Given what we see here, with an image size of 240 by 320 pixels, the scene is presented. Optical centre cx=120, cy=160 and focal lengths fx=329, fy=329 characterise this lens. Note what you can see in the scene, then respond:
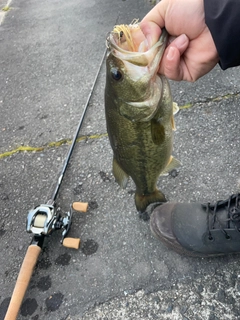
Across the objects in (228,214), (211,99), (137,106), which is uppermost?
(137,106)

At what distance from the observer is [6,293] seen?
7.06 ft

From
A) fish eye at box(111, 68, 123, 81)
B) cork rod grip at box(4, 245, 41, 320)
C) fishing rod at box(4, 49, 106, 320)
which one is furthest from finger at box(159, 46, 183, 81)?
cork rod grip at box(4, 245, 41, 320)

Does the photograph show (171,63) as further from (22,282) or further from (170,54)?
(22,282)

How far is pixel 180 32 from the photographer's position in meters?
1.66

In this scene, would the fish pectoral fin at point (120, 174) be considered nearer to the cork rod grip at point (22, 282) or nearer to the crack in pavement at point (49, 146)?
the cork rod grip at point (22, 282)

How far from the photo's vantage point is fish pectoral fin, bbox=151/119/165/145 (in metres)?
1.75

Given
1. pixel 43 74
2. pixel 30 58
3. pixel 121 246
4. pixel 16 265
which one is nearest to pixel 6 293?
pixel 16 265

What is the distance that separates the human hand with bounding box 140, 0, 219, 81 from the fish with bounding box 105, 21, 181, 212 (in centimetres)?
4

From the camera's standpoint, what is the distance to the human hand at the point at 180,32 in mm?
1555

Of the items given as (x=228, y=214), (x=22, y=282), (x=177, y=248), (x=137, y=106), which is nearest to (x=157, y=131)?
(x=137, y=106)

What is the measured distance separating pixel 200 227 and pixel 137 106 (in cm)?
89

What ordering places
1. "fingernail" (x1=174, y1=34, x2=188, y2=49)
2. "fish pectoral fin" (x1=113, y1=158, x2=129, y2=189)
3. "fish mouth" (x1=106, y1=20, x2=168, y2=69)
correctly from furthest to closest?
"fish pectoral fin" (x1=113, y1=158, x2=129, y2=189)
"fingernail" (x1=174, y1=34, x2=188, y2=49)
"fish mouth" (x1=106, y1=20, x2=168, y2=69)

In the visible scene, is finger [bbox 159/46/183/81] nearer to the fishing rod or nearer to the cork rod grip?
the fishing rod

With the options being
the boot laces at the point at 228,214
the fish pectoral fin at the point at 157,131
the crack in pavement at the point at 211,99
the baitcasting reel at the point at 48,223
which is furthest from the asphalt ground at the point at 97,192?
the fish pectoral fin at the point at 157,131
